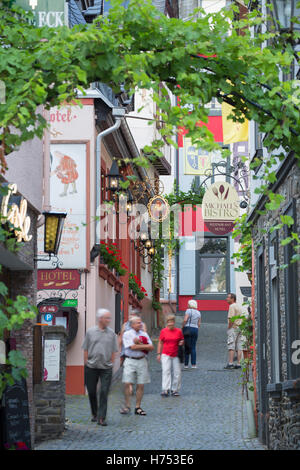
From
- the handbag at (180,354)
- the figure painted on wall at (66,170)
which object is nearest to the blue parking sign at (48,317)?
the handbag at (180,354)

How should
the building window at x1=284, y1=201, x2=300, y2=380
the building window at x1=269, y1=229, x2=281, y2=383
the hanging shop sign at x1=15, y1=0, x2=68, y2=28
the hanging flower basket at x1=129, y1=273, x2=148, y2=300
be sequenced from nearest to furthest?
the building window at x1=284, y1=201, x2=300, y2=380 < the building window at x1=269, y1=229, x2=281, y2=383 < the hanging shop sign at x1=15, y1=0, x2=68, y2=28 < the hanging flower basket at x1=129, y1=273, x2=148, y2=300

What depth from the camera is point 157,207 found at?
24.3m

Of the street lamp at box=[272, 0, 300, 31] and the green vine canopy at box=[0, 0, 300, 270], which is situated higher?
the street lamp at box=[272, 0, 300, 31]

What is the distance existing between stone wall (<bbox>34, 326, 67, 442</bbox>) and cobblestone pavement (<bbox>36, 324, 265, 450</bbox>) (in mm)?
188

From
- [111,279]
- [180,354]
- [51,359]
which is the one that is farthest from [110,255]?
[51,359]

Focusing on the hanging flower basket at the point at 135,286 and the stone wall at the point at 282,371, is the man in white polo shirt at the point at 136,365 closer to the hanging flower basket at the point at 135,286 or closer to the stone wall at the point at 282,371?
the stone wall at the point at 282,371

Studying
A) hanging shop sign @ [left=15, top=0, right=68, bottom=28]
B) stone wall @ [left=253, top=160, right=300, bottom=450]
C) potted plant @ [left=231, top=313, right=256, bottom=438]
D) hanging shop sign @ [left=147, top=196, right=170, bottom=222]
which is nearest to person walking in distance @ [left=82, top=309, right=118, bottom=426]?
potted plant @ [left=231, top=313, right=256, bottom=438]

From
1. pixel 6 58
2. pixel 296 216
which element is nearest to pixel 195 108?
pixel 6 58

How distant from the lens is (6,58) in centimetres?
727

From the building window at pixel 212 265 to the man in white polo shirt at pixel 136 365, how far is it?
22447 millimetres

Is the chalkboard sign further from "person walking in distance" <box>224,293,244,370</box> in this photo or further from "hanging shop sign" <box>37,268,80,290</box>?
"person walking in distance" <box>224,293,244,370</box>

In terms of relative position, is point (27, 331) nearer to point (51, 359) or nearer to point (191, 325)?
point (51, 359)

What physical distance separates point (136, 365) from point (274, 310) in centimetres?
361

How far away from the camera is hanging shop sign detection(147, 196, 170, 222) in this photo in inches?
957
